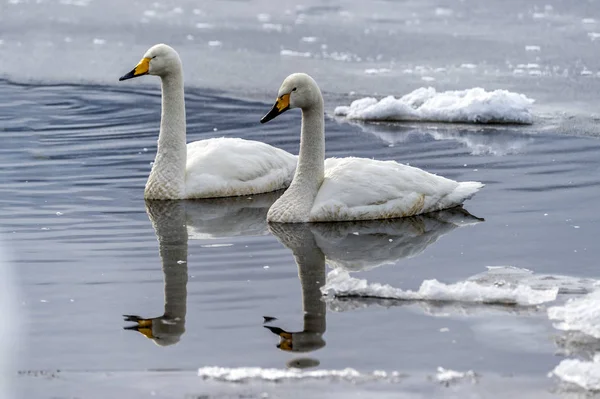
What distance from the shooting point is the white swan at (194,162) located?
1103cm

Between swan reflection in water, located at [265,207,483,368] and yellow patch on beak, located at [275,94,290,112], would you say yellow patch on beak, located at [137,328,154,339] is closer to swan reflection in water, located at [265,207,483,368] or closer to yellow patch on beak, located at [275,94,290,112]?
swan reflection in water, located at [265,207,483,368]

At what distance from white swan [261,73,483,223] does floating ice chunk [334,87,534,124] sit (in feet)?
17.4

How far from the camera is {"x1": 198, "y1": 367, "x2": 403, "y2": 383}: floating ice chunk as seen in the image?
5.89 meters

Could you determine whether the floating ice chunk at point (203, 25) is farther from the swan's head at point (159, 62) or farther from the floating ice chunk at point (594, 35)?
the swan's head at point (159, 62)

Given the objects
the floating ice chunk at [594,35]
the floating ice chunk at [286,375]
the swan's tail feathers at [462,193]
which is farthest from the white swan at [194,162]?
the floating ice chunk at [594,35]

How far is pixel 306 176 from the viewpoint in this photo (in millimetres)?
9914

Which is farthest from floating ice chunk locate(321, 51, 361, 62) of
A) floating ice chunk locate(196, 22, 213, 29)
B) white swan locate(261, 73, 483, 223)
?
white swan locate(261, 73, 483, 223)

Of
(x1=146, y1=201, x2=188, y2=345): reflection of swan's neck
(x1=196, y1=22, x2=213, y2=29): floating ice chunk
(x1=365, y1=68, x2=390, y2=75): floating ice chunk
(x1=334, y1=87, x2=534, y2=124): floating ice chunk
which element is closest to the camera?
(x1=146, y1=201, x2=188, y2=345): reflection of swan's neck

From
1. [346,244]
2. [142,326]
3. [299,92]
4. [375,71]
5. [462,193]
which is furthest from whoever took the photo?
[375,71]

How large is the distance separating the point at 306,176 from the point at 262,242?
0.98m

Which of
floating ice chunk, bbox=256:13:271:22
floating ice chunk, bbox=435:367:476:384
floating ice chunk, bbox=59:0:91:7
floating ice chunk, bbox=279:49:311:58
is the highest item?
floating ice chunk, bbox=59:0:91:7

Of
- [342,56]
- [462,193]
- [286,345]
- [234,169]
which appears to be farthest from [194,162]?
[342,56]

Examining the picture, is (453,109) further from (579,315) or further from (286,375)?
(286,375)

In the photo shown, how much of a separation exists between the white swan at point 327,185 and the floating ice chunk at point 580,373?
4002 mm
